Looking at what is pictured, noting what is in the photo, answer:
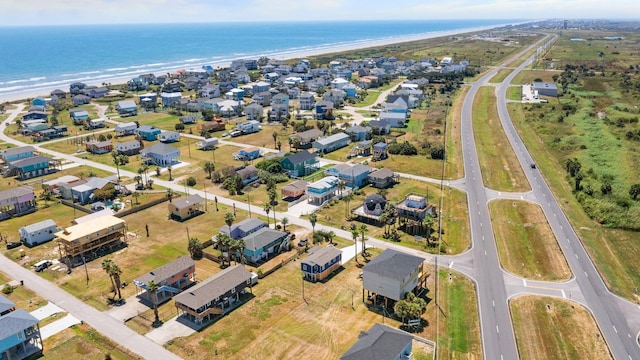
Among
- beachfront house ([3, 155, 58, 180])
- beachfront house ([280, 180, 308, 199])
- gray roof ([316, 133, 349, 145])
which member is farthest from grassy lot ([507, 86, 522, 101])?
beachfront house ([3, 155, 58, 180])

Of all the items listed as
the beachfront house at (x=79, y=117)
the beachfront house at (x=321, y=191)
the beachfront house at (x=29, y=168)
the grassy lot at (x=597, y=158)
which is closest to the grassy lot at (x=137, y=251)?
the beachfront house at (x=321, y=191)

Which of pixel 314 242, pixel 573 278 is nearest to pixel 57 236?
pixel 314 242

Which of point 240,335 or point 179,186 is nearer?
point 240,335

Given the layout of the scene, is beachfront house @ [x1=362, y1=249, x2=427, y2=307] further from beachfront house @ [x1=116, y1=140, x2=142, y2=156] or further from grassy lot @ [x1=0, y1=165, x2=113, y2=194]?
beachfront house @ [x1=116, y1=140, x2=142, y2=156]

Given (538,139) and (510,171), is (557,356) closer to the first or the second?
(510,171)

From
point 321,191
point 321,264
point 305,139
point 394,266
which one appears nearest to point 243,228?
point 321,264

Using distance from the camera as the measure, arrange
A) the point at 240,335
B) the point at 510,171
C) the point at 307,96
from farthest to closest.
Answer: the point at 307,96 → the point at 510,171 → the point at 240,335

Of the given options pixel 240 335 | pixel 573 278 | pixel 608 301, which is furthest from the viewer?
pixel 573 278
